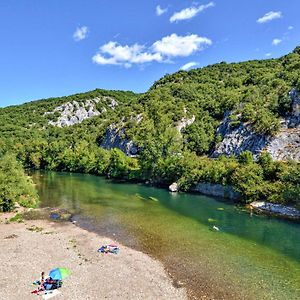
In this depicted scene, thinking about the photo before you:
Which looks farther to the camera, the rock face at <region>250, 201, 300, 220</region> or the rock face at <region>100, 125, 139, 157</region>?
the rock face at <region>100, 125, 139, 157</region>

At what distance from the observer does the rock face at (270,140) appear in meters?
83.9

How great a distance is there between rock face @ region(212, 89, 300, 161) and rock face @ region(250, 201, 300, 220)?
25.1 meters

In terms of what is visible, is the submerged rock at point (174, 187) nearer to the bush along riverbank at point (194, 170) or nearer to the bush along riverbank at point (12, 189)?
the bush along riverbank at point (194, 170)

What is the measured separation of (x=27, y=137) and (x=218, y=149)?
115 m

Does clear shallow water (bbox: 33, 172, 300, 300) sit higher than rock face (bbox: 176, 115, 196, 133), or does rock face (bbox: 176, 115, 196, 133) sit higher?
rock face (bbox: 176, 115, 196, 133)

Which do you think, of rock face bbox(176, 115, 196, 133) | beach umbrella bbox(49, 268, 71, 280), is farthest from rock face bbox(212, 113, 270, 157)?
beach umbrella bbox(49, 268, 71, 280)

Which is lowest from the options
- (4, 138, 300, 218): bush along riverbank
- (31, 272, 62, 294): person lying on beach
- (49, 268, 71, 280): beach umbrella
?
(31, 272, 62, 294): person lying on beach

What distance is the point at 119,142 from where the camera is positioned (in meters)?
144

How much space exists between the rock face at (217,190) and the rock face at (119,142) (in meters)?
58.3

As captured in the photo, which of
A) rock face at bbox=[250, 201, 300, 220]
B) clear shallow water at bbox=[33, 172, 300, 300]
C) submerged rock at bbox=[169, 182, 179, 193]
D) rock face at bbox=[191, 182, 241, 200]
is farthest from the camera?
submerged rock at bbox=[169, 182, 179, 193]

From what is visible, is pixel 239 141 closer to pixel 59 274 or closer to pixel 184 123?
pixel 184 123

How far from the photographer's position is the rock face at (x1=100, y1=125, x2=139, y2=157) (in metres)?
135

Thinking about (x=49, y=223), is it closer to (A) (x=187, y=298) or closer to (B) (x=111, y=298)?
(B) (x=111, y=298)

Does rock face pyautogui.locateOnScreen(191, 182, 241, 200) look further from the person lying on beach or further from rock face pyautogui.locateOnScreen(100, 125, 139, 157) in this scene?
rock face pyautogui.locateOnScreen(100, 125, 139, 157)
